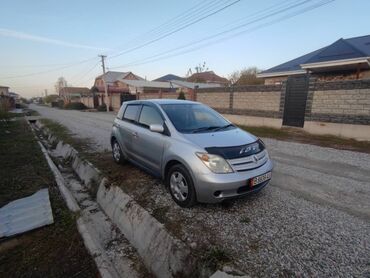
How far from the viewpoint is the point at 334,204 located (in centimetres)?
371

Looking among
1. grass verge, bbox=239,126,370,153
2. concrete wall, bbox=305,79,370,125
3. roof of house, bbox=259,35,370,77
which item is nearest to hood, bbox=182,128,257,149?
grass verge, bbox=239,126,370,153

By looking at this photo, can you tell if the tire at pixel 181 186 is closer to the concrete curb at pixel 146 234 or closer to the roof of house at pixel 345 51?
the concrete curb at pixel 146 234

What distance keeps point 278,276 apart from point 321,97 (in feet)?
33.2

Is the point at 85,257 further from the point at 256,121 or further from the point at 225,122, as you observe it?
the point at 256,121

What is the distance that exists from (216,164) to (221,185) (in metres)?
0.29

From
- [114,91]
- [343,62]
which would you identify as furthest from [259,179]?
[114,91]

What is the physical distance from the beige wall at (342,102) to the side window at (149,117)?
896 cm

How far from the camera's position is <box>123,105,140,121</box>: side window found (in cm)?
515

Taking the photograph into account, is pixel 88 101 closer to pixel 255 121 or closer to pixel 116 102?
pixel 116 102

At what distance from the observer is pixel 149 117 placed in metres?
4.57

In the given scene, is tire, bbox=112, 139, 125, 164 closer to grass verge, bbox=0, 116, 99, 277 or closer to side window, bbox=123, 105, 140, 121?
side window, bbox=123, 105, 140, 121

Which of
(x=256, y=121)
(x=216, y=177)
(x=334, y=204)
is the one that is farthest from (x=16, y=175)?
(x=256, y=121)

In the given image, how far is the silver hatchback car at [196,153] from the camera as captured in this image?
10.3 feet

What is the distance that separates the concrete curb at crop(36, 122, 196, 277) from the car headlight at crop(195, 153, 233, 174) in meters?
1.04
